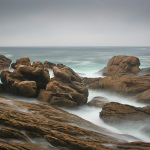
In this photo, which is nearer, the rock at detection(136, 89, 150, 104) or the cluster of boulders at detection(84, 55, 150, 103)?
the rock at detection(136, 89, 150, 104)

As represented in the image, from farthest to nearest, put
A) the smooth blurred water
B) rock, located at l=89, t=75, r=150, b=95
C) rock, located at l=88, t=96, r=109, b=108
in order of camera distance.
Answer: the smooth blurred water, rock, located at l=89, t=75, r=150, b=95, rock, located at l=88, t=96, r=109, b=108

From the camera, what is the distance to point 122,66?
911 inches

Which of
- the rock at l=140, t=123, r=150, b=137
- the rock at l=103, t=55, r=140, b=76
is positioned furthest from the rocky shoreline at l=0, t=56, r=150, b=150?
the rock at l=140, t=123, r=150, b=137

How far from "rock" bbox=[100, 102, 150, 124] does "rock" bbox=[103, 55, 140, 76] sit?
1198cm

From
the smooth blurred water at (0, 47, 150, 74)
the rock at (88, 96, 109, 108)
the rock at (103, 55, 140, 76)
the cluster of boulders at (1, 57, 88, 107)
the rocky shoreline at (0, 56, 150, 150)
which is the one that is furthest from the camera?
the smooth blurred water at (0, 47, 150, 74)

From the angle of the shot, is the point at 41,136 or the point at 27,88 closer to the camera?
the point at 41,136

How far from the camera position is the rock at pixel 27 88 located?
12.3 metres

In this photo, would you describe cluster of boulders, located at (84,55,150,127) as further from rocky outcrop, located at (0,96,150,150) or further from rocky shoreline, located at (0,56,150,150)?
rocky outcrop, located at (0,96,150,150)

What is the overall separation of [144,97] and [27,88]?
358 inches

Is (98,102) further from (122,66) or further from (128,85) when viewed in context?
(122,66)

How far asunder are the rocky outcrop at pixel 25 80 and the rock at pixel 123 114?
18.5ft

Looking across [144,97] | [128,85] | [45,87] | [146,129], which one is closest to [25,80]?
[45,87]

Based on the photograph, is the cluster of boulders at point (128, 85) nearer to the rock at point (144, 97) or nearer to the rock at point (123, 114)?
the rock at point (144, 97)

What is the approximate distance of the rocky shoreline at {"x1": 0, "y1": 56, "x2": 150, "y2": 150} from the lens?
18.6 feet
